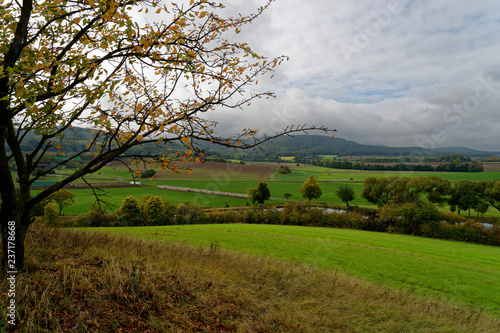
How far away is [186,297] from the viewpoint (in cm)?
558

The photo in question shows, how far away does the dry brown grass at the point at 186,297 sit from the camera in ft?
15.3

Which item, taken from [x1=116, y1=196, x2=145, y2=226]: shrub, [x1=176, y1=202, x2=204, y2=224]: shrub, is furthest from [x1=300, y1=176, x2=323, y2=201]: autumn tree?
[x1=116, y1=196, x2=145, y2=226]: shrub

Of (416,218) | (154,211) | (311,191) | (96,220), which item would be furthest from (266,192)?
(96,220)

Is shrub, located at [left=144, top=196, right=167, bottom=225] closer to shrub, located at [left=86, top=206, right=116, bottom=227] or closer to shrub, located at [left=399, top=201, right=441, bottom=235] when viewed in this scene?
shrub, located at [left=86, top=206, right=116, bottom=227]

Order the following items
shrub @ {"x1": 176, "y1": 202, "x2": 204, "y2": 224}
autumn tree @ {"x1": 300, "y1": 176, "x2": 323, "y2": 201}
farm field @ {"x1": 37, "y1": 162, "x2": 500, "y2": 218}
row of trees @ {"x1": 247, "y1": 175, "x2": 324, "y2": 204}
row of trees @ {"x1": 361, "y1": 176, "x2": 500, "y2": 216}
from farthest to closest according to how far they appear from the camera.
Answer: autumn tree @ {"x1": 300, "y1": 176, "x2": 323, "y2": 201}, row of trees @ {"x1": 247, "y1": 175, "x2": 324, "y2": 204}, farm field @ {"x1": 37, "y1": 162, "x2": 500, "y2": 218}, row of trees @ {"x1": 361, "y1": 176, "x2": 500, "y2": 216}, shrub @ {"x1": 176, "y1": 202, "x2": 204, "y2": 224}

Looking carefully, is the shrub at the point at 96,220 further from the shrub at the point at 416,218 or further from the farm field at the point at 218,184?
the shrub at the point at 416,218

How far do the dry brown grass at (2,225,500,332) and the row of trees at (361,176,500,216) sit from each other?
55440 millimetres

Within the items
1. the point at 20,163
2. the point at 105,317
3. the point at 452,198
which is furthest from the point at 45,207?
the point at 452,198

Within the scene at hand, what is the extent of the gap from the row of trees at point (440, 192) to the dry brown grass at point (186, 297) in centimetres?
5544

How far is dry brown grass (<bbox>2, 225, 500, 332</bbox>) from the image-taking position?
466 centimetres

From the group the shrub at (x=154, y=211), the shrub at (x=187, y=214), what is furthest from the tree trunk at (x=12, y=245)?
the shrub at (x=187, y=214)

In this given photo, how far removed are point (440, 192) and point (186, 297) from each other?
7117 centimetres

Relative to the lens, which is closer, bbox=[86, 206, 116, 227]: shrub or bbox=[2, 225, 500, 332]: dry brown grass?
bbox=[2, 225, 500, 332]: dry brown grass

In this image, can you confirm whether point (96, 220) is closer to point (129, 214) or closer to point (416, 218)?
point (129, 214)
